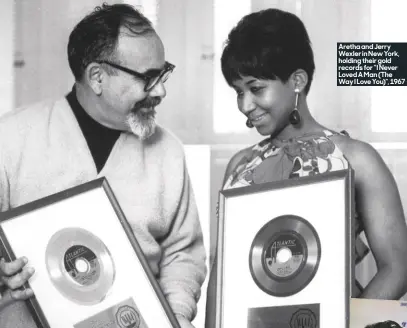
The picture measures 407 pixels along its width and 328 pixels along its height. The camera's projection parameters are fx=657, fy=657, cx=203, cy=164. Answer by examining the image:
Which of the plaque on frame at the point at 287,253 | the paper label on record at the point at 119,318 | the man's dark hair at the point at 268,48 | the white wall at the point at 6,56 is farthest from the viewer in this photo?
the white wall at the point at 6,56

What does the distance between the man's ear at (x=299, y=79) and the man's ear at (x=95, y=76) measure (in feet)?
1.71

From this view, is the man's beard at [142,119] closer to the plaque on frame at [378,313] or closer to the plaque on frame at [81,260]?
the plaque on frame at [81,260]

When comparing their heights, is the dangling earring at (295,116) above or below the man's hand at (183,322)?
above

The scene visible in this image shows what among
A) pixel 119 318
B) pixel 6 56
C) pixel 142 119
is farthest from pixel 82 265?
pixel 6 56

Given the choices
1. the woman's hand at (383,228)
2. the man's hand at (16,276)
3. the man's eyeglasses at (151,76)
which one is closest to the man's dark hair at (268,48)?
the man's eyeglasses at (151,76)

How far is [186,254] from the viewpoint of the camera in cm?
181

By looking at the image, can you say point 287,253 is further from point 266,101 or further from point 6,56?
point 6,56

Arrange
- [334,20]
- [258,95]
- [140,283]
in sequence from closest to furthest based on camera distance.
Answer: [140,283] < [258,95] < [334,20]

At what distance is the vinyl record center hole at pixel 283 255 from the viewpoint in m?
1.55

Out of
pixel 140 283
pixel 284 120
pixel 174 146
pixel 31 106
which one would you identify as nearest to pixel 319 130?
pixel 284 120

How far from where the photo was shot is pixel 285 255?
1.56m

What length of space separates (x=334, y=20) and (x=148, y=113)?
592 millimetres

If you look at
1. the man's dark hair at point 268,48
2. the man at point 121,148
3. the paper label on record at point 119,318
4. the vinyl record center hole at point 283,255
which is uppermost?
the man's dark hair at point 268,48

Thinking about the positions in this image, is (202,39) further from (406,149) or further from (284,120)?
(406,149)
